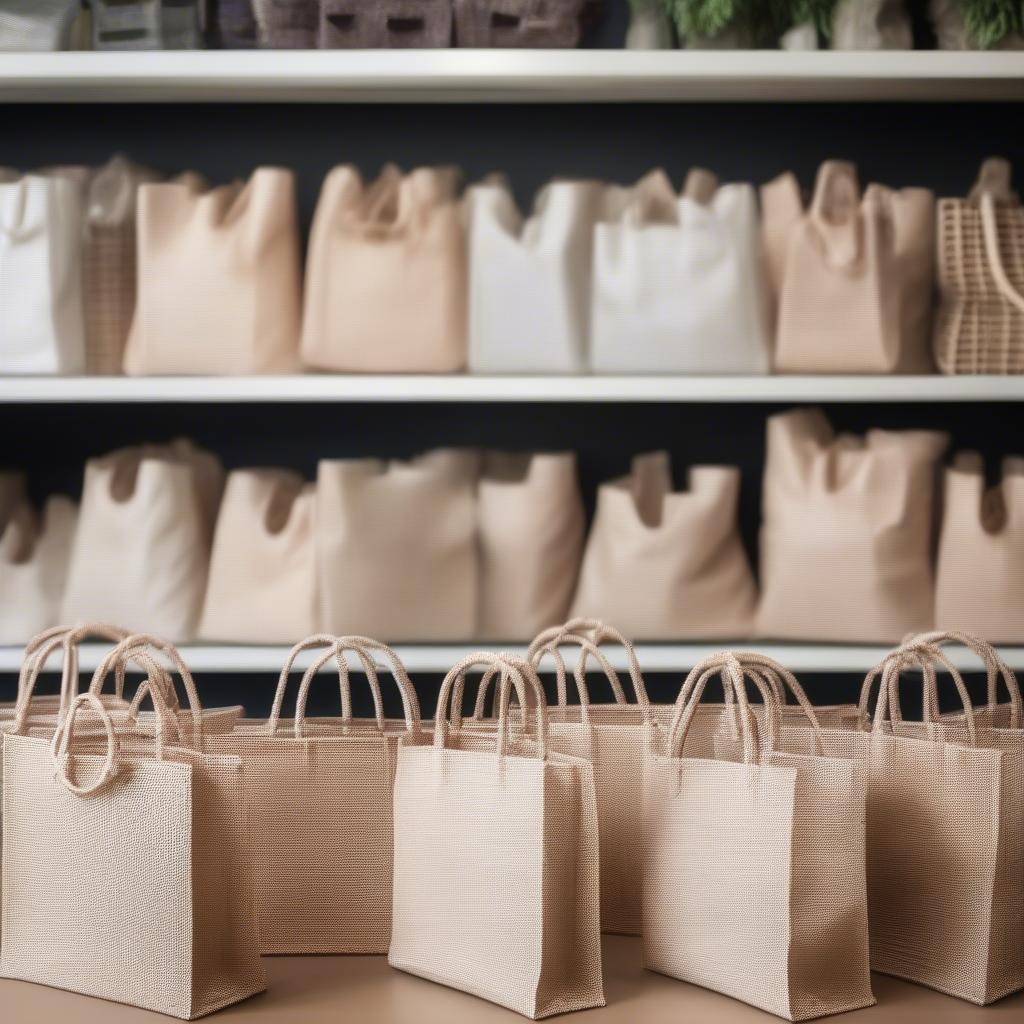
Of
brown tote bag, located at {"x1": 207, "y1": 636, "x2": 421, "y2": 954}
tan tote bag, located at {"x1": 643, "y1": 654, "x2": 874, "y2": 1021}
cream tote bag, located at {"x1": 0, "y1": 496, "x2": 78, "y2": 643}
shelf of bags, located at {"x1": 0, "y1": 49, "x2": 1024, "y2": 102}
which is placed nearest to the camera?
tan tote bag, located at {"x1": 643, "y1": 654, "x2": 874, "y2": 1021}

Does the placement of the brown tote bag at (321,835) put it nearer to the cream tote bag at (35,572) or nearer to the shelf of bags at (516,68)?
the cream tote bag at (35,572)

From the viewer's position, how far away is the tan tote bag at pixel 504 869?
1.18m

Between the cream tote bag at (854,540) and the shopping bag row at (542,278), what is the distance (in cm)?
14

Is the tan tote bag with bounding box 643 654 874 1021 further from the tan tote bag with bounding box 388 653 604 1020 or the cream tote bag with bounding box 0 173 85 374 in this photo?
the cream tote bag with bounding box 0 173 85 374

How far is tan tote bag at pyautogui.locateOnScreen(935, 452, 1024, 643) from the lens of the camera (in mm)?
1978

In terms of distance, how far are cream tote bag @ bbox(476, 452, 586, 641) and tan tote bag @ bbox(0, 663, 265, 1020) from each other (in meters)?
0.86

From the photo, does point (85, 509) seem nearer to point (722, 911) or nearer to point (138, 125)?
point (138, 125)

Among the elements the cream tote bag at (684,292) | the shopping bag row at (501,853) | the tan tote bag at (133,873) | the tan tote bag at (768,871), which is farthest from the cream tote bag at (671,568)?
the tan tote bag at (133,873)

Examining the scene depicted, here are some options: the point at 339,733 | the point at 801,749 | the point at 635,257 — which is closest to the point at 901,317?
the point at 635,257

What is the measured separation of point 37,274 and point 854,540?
1.27m

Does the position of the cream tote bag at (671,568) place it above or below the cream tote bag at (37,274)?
below

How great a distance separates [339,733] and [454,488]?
720 millimetres

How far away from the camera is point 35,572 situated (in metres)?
2.10

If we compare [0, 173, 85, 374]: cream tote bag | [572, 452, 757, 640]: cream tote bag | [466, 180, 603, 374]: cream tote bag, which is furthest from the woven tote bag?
[0, 173, 85, 374]: cream tote bag
